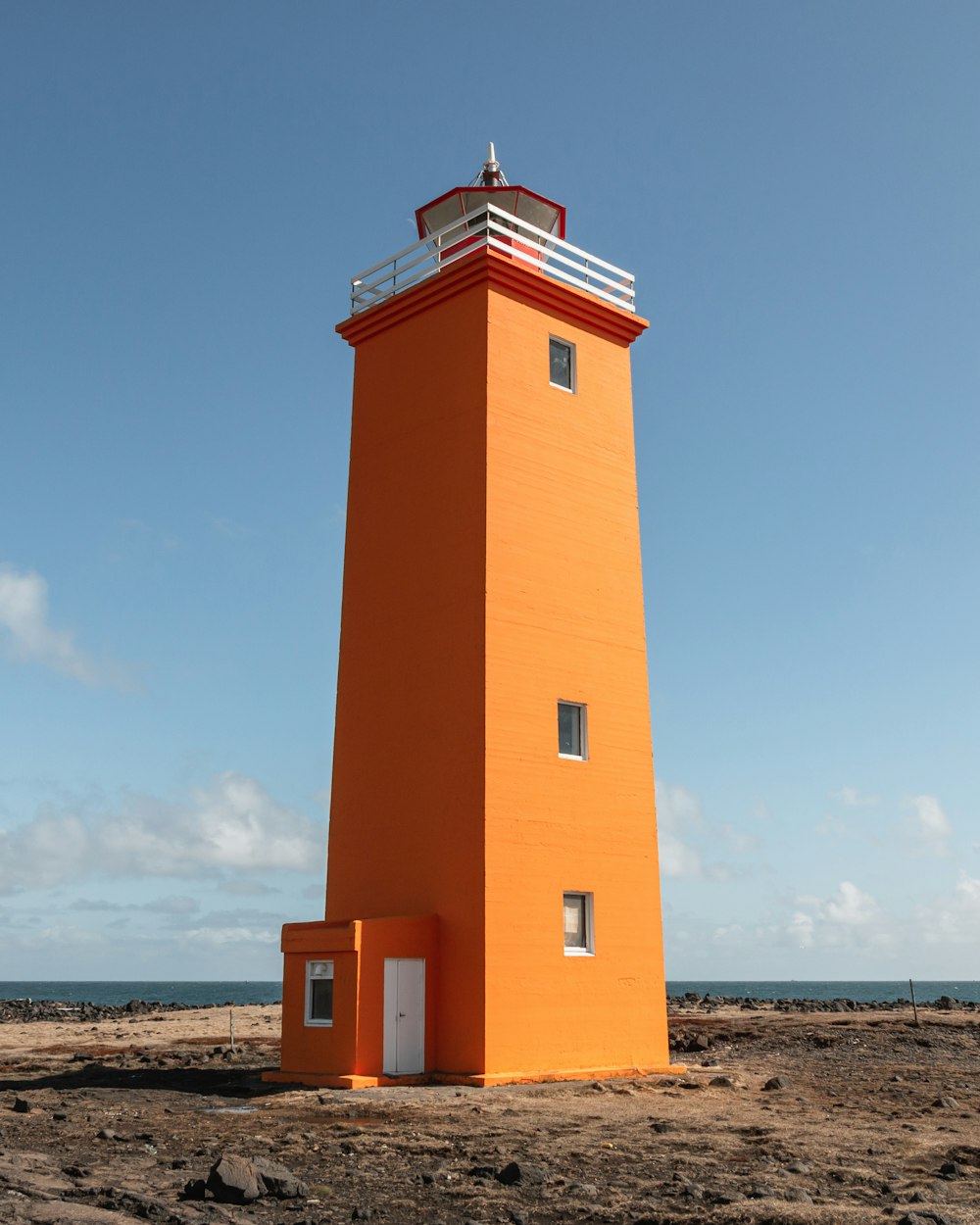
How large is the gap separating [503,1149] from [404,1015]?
19.8ft

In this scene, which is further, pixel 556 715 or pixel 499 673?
pixel 556 715

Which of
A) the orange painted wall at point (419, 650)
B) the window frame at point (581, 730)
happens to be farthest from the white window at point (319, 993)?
the window frame at point (581, 730)

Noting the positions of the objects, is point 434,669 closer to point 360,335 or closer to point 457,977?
point 457,977

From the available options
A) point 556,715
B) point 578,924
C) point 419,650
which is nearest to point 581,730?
point 556,715

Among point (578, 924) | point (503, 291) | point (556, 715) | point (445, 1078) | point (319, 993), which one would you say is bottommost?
point (445, 1078)

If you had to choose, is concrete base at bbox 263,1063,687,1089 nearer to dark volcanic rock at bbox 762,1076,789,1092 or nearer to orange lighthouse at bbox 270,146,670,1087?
orange lighthouse at bbox 270,146,670,1087

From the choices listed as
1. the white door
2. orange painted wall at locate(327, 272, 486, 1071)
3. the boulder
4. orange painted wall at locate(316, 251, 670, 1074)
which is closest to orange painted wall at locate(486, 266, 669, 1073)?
orange painted wall at locate(316, 251, 670, 1074)

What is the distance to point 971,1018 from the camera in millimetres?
33750

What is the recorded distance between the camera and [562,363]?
22016 millimetres

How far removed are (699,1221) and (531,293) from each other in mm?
15833

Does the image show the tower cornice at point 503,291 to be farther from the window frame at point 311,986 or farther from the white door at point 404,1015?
the window frame at point 311,986

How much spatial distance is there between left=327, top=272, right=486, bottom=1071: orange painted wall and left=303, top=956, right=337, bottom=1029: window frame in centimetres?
158

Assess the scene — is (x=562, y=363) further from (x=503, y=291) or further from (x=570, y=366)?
(x=503, y=291)

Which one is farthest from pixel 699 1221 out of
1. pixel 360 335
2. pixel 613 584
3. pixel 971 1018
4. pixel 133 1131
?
pixel 971 1018
